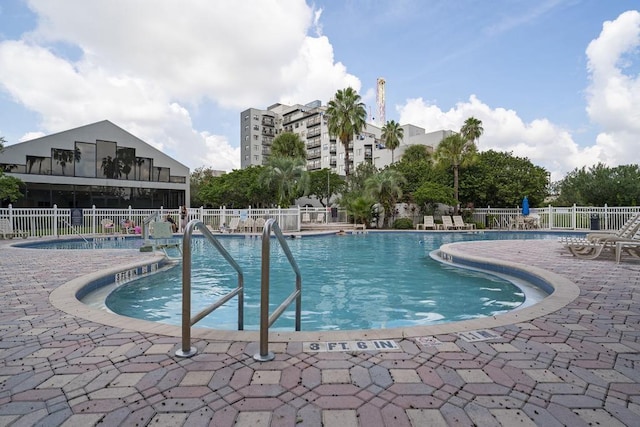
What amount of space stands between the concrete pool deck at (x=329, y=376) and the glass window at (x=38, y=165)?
28.6 meters

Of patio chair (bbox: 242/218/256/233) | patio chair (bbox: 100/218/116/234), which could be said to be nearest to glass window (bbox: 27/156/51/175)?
patio chair (bbox: 100/218/116/234)

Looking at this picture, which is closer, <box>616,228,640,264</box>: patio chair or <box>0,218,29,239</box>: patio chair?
<box>616,228,640,264</box>: patio chair

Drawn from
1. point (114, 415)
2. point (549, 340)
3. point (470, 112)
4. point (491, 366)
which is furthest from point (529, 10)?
point (470, 112)

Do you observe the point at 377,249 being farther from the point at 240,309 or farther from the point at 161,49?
the point at 161,49

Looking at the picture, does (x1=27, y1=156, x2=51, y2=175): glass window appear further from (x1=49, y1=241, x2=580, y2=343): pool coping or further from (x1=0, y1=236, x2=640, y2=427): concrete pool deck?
(x1=0, y1=236, x2=640, y2=427): concrete pool deck

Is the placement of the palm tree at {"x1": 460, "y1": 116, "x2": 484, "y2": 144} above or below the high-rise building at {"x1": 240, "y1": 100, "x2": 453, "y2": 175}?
below

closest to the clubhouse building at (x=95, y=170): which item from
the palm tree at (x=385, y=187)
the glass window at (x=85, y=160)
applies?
the glass window at (x=85, y=160)

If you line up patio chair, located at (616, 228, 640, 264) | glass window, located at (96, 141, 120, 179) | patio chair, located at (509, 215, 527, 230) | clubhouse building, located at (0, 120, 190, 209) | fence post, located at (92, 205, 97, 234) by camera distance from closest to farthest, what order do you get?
patio chair, located at (616, 228, 640, 264) < fence post, located at (92, 205, 97, 234) < patio chair, located at (509, 215, 527, 230) < clubhouse building, located at (0, 120, 190, 209) < glass window, located at (96, 141, 120, 179)

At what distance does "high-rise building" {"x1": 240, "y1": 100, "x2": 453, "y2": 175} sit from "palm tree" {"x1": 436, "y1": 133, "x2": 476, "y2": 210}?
22.1 metres

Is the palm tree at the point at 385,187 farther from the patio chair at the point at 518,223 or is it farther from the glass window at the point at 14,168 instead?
the glass window at the point at 14,168

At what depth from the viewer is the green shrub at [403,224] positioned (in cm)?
2434

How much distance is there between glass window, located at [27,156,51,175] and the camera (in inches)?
1006

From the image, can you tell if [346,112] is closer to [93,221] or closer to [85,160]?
[85,160]

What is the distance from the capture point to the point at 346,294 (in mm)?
6500
